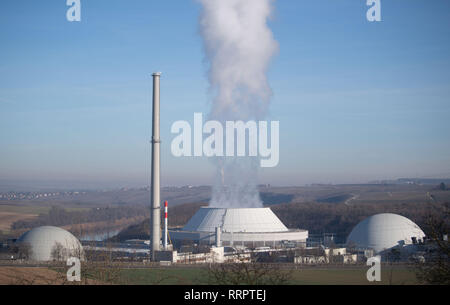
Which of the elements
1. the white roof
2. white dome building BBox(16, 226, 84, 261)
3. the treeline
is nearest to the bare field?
the treeline

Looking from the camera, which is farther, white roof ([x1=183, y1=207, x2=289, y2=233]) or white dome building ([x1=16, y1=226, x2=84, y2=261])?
white roof ([x1=183, y1=207, x2=289, y2=233])

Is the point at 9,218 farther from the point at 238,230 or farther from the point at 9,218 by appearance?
the point at 238,230

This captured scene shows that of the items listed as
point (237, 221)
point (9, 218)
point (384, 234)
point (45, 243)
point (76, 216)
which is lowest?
point (76, 216)

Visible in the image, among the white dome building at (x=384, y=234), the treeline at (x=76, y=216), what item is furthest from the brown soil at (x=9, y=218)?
the white dome building at (x=384, y=234)

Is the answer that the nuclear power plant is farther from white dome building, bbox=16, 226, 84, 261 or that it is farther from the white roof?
white dome building, bbox=16, 226, 84, 261

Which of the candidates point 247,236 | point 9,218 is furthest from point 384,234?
point 9,218
